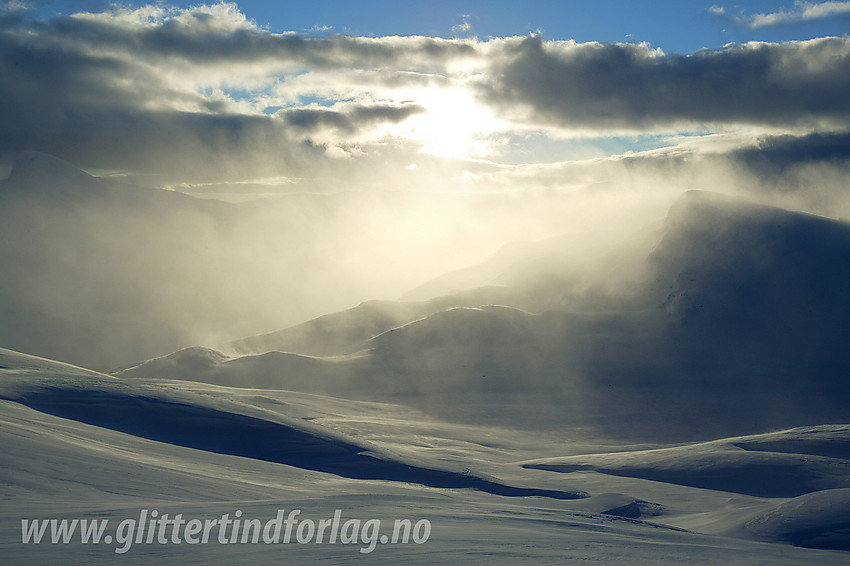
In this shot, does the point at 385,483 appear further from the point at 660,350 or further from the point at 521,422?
the point at 660,350

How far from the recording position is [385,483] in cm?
3125

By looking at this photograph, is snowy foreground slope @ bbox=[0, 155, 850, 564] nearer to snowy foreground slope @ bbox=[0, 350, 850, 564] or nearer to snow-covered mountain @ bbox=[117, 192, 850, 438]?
snowy foreground slope @ bbox=[0, 350, 850, 564]

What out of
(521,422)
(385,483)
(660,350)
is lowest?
(385,483)

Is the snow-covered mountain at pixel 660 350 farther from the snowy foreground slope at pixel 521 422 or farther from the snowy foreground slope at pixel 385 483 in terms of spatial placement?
the snowy foreground slope at pixel 385 483

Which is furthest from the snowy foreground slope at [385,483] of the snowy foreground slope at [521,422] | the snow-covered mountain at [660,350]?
the snow-covered mountain at [660,350]

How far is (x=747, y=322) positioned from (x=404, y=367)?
43.9 meters

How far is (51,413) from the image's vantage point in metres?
31.8

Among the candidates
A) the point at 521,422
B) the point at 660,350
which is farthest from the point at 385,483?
the point at 660,350

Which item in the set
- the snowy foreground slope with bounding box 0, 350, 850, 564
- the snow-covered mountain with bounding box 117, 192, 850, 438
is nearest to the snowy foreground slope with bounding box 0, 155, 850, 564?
the snowy foreground slope with bounding box 0, 350, 850, 564

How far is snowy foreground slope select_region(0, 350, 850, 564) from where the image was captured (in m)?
14.2

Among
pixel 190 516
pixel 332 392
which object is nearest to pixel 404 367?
pixel 332 392

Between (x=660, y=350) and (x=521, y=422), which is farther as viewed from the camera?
(x=660, y=350)

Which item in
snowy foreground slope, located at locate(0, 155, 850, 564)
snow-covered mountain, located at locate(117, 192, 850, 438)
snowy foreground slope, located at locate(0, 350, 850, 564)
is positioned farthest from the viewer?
snow-covered mountain, located at locate(117, 192, 850, 438)

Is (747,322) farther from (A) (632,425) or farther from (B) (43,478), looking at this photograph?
(B) (43,478)
